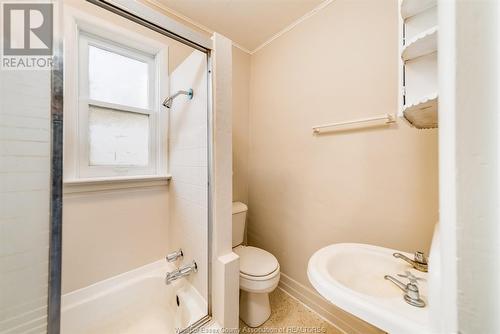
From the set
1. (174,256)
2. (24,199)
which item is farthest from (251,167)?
(24,199)

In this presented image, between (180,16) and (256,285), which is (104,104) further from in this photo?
(256,285)

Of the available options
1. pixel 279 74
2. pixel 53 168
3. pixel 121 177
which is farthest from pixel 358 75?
pixel 121 177

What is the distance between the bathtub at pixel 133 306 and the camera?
109cm

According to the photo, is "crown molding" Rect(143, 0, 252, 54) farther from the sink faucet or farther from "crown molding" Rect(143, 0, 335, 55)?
the sink faucet

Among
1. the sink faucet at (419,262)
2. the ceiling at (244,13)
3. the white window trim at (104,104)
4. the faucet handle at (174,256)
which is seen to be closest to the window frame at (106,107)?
the white window trim at (104,104)

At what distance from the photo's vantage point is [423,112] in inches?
25.5

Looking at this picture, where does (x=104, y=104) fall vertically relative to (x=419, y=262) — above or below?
above

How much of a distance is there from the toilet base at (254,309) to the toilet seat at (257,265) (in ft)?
0.66

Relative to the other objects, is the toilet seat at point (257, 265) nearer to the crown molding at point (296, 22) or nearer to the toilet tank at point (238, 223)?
the toilet tank at point (238, 223)

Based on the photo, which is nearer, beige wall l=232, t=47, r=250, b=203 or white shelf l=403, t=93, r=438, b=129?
white shelf l=403, t=93, r=438, b=129

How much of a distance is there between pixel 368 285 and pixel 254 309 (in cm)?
82

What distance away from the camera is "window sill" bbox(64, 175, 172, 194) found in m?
1.11

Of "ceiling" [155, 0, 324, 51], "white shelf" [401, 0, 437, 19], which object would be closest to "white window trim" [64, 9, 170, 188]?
"ceiling" [155, 0, 324, 51]

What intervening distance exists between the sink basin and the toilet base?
2.41 ft
